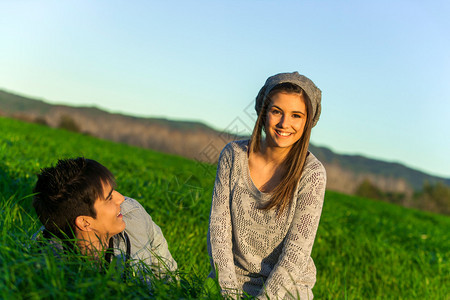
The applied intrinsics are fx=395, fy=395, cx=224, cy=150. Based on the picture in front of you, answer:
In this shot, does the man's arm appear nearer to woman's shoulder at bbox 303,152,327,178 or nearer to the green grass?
the green grass

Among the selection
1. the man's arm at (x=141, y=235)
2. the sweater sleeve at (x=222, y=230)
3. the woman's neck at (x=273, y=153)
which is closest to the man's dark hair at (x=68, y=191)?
the man's arm at (x=141, y=235)

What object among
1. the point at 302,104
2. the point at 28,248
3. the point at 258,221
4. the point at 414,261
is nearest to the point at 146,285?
the point at 28,248

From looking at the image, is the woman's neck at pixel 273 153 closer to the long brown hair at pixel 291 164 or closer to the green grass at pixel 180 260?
the long brown hair at pixel 291 164

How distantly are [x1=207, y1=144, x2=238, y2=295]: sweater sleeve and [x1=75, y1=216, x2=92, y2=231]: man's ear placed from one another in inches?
29.3

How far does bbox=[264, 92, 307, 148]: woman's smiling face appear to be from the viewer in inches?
95.3

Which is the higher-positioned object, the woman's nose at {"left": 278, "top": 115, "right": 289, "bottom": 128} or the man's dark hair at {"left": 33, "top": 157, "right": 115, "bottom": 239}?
the woman's nose at {"left": 278, "top": 115, "right": 289, "bottom": 128}

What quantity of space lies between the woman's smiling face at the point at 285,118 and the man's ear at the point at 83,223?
47.9 inches

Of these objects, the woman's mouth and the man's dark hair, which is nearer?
the man's dark hair

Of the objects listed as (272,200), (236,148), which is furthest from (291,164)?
(236,148)

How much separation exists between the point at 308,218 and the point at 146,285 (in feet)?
3.36

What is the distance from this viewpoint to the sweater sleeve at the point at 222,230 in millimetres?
2416

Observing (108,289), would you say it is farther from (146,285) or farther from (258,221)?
(258,221)

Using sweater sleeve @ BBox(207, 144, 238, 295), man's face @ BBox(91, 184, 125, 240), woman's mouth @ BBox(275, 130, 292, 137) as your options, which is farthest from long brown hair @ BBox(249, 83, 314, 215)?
man's face @ BBox(91, 184, 125, 240)

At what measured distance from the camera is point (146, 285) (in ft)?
6.42
